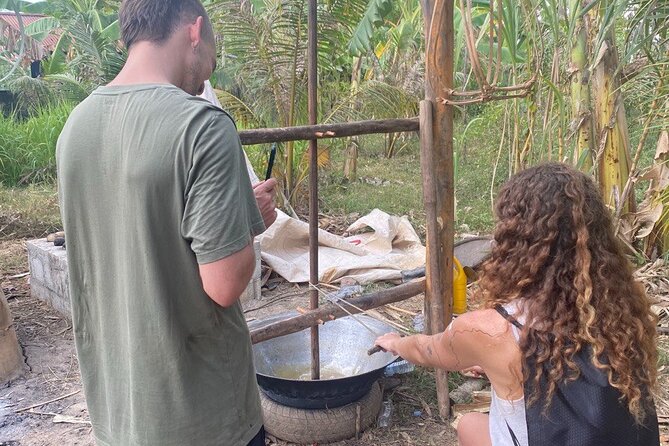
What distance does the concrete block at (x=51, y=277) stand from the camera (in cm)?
403

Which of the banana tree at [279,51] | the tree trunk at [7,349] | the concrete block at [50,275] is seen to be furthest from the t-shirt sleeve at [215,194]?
the banana tree at [279,51]

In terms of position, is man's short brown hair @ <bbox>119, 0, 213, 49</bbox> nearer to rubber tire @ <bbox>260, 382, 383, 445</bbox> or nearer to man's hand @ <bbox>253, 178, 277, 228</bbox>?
man's hand @ <bbox>253, 178, 277, 228</bbox>

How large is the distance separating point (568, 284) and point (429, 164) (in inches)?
43.8

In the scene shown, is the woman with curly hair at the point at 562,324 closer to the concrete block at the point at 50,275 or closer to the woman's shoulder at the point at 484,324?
the woman's shoulder at the point at 484,324

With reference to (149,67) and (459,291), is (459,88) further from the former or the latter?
(149,67)

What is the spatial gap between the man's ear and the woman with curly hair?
861 mm

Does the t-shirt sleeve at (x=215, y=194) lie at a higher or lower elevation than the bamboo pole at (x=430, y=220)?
higher

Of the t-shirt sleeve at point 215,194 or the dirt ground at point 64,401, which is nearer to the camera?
the t-shirt sleeve at point 215,194

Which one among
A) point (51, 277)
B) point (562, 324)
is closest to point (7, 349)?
point (51, 277)

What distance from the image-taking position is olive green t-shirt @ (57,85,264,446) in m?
1.15

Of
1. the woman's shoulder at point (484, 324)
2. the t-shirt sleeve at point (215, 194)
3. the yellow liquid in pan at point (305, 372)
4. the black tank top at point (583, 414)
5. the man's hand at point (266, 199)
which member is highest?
the t-shirt sleeve at point (215, 194)

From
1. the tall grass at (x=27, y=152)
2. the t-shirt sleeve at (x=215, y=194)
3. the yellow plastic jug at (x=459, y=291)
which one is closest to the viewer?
the t-shirt sleeve at (x=215, y=194)

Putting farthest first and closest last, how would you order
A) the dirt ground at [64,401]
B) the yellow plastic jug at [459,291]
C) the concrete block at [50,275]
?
the concrete block at [50,275] → the yellow plastic jug at [459,291] → the dirt ground at [64,401]

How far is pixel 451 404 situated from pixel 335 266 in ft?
6.64
